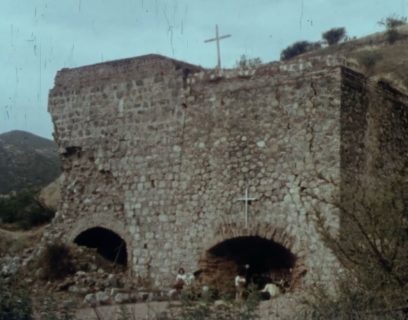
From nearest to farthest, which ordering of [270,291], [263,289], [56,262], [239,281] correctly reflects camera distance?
[270,291]
[239,281]
[263,289]
[56,262]

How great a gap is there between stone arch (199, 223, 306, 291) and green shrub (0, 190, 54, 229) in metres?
7.76

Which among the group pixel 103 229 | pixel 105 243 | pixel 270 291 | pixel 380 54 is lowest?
pixel 270 291

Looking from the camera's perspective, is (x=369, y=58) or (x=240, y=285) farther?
(x=369, y=58)

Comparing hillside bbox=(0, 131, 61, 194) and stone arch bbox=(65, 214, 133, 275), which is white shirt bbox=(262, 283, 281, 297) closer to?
stone arch bbox=(65, 214, 133, 275)

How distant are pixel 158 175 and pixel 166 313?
5886mm

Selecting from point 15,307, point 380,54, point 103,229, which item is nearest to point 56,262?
point 103,229

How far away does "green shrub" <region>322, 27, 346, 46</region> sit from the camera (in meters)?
60.7

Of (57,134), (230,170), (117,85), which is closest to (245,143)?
(230,170)

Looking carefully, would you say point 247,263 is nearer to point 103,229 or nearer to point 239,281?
point 239,281

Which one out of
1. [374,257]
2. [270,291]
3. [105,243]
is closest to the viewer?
[374,257]

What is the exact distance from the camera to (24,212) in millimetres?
25234

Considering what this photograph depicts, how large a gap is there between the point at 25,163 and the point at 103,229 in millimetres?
27222

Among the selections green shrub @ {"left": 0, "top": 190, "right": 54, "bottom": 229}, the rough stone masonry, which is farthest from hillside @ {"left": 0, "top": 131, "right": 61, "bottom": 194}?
the rough stone masonry

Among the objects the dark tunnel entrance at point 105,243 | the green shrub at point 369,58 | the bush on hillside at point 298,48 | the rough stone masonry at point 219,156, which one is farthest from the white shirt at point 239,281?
the bush on hillside at point 298,48
